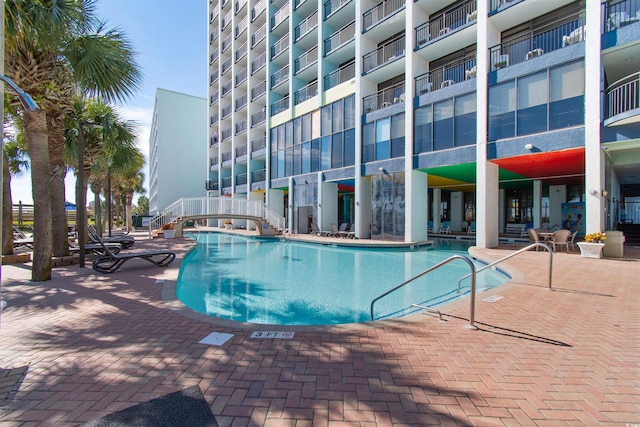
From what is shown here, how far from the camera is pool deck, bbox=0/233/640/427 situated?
7.30ft

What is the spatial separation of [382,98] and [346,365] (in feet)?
55.6

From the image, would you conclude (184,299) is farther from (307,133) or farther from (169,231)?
(307,133)

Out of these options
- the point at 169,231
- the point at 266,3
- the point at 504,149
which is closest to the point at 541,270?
the point at 504,149

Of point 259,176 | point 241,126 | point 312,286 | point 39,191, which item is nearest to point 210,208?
point 259,176

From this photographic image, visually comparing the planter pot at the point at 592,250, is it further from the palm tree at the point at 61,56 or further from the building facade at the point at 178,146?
the building facade at the point at 178,146

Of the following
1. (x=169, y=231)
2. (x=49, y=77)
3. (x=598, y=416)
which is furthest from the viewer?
(x=169, y=231)

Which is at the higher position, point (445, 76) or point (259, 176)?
point (445, 76)

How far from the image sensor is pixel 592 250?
9430 millimetres

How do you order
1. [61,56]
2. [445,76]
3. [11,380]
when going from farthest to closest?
[445,76]
[61,56]
[11,380]

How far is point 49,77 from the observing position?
7.13m

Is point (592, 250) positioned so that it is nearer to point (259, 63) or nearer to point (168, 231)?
point (168, 231)

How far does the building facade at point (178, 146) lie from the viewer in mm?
38188

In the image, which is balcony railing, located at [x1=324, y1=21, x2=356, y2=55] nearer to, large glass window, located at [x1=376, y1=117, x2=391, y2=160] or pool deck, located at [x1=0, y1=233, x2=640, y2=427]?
large glass window, located at [x1=376, y1=117, x2=391, y2=160]

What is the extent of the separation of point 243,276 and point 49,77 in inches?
268
